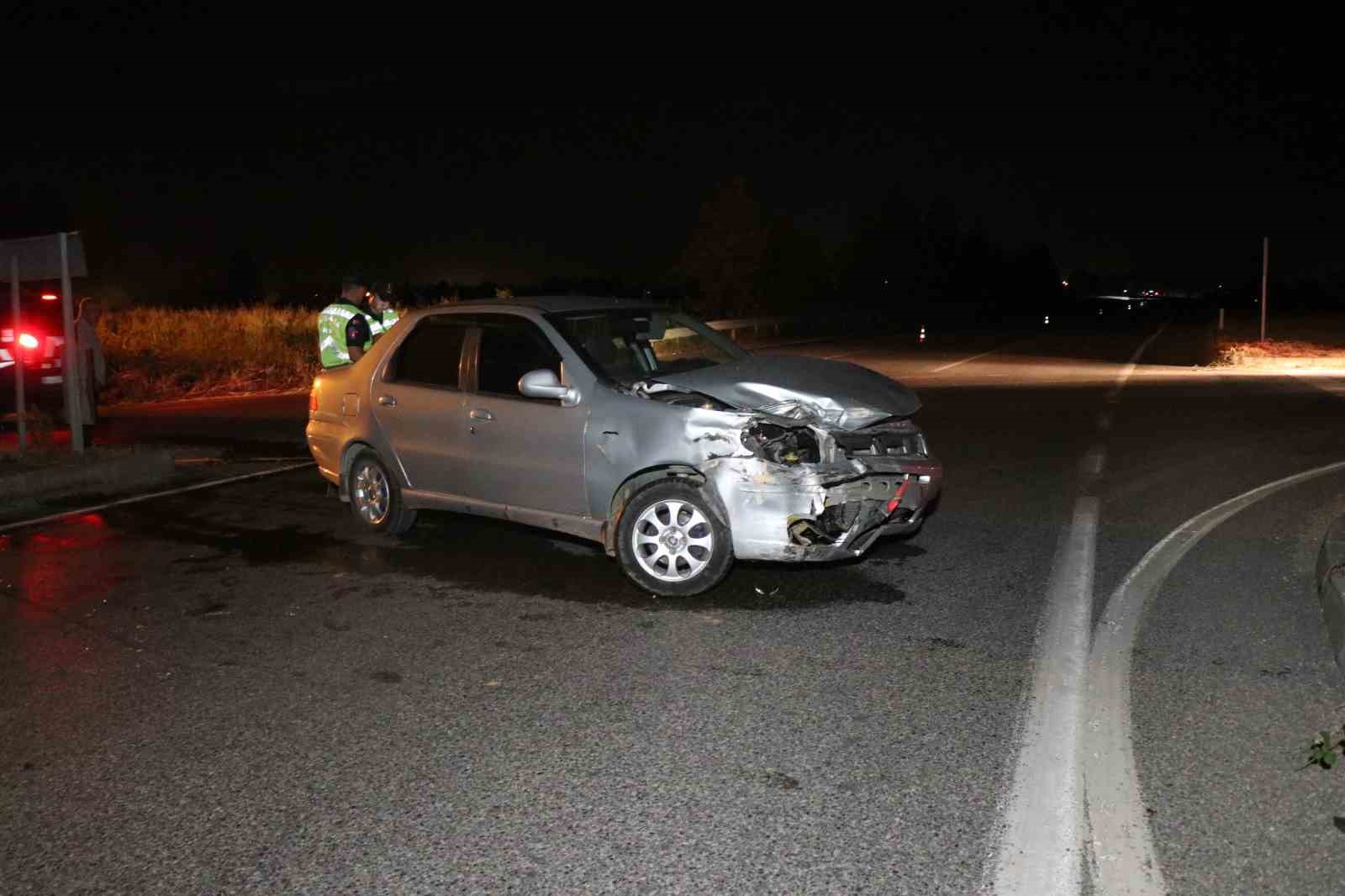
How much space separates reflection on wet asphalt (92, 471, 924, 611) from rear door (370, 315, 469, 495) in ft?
1.79

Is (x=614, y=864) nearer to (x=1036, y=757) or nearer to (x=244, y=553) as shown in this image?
(x=1036, y=757)

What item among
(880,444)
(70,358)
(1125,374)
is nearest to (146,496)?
(70,358)

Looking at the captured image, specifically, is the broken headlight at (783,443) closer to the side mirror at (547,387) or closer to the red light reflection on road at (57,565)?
the side mirror at (547,387)

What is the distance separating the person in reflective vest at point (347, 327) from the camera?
10344 mm


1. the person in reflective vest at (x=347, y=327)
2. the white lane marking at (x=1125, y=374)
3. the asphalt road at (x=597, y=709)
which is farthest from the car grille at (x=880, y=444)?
the white lane marking at (x=1125, y=374)

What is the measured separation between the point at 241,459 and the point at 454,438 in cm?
610

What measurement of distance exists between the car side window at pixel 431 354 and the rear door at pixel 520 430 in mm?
244

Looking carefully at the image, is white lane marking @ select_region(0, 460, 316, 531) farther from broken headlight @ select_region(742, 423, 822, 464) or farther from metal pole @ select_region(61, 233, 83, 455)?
broken headlight @ select_region(742, 423, 822, 464)

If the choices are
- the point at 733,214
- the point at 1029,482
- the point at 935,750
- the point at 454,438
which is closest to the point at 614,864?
the point at 935,750

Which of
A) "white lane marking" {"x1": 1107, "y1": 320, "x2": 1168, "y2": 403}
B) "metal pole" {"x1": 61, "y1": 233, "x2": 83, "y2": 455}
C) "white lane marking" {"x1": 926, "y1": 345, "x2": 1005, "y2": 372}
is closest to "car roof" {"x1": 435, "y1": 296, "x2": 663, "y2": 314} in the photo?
"metal pole" {"x1": 61, "y1": 233, "x2": 83, "y2": 455}

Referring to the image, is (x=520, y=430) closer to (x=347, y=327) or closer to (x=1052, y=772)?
(x=347, y=327)

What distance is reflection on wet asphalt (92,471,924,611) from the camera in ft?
23.2

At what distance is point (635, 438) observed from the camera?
282 inches

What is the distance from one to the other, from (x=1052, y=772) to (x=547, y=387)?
392 centimetres
